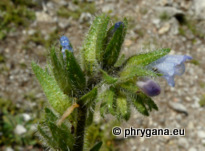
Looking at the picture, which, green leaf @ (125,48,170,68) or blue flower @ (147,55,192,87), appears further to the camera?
blue flower @ (147,55,192,87)

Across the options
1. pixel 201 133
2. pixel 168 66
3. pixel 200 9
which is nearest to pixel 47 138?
pixel 168 66

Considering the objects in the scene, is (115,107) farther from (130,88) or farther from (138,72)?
(138,72)

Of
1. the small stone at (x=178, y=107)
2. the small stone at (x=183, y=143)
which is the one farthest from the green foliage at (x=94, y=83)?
the small stone at (x=178, y=107)

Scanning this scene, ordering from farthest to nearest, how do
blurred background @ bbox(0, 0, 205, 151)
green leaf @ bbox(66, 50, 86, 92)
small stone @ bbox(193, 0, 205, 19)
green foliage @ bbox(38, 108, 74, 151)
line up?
small stone @ bbox(193, 0, 205, 19), blurred background @ bbox(0, 0, 205, 151), green foliage @ bbox(38, 108, 74, 151), green leaf @ bbox(66, 50, 86, 92)

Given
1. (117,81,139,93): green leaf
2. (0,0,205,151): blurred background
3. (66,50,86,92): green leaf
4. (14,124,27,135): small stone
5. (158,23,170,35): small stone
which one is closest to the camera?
(66,50,86,92): green leaf

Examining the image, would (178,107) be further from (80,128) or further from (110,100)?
(110,100)

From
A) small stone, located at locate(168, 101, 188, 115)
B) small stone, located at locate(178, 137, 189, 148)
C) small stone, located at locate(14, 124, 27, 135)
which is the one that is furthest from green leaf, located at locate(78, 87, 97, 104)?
small stone, located at locate(168, 101, 188, 115)

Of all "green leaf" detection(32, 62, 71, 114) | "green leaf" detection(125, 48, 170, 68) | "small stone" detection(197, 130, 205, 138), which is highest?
"small stone" detection(197, 130, 205, 138)

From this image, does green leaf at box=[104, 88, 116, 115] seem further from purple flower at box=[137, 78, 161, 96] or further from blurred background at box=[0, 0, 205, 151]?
blurred background at box=[0, 0, 205, 151]
